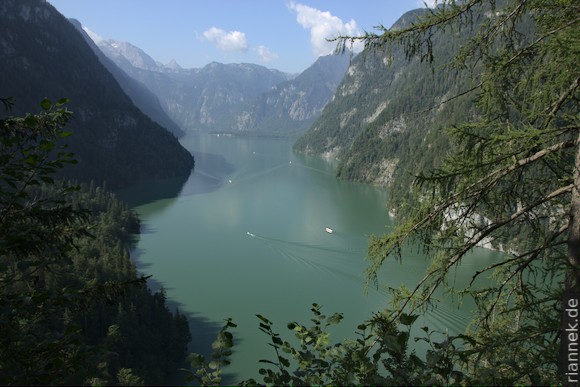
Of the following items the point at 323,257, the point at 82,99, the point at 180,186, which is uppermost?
the point at 82,99

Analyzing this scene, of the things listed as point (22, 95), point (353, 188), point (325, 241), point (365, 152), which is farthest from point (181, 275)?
point (22, 95)

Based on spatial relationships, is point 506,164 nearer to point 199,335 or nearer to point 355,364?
point 355,364

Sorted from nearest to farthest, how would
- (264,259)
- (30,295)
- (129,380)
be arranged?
(30,295), (129,380), (264,259)

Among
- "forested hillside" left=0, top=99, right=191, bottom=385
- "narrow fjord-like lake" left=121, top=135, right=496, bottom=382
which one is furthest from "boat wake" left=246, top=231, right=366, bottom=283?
"forested hillside" left=0, top=99, right=191, bottom=385

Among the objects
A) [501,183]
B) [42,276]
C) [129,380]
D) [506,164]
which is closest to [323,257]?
[129,380]

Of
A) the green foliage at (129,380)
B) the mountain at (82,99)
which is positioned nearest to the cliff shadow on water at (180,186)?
the mountain at (82,99)

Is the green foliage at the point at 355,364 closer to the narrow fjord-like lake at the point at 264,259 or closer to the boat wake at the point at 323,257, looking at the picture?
the narrow fjord-like lake at the point at 264,259

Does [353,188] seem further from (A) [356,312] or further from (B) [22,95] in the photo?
(B) [22,95]
